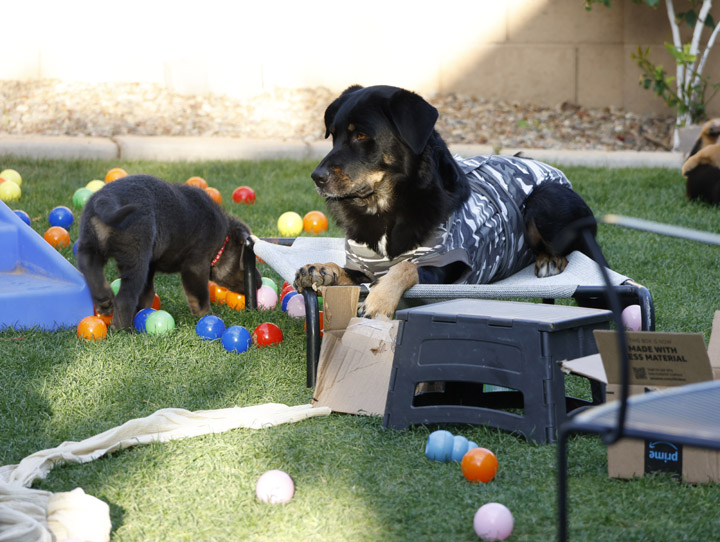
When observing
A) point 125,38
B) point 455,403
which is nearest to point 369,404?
point 455,403

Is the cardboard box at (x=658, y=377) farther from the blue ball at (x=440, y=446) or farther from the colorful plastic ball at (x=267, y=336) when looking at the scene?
the colorful plastic ball at (x=267, y=336)

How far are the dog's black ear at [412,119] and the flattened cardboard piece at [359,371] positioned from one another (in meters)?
0.89

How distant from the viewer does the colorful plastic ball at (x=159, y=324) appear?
442 centimetres

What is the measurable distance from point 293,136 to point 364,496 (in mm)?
8020

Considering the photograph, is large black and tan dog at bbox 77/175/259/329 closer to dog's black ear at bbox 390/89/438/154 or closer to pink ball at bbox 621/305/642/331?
dog's black ear at bbox 390/89/438/154

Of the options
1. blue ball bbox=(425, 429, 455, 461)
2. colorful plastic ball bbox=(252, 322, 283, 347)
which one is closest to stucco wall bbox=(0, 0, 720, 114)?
colorful plastic ball bbox=(252, 322, 283, 347)

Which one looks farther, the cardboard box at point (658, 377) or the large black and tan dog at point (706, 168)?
the large black and tan dog at point (706, 168)

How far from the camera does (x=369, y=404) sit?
3432 mm

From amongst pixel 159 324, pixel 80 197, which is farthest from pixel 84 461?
pixel 80 197

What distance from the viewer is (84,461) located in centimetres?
286

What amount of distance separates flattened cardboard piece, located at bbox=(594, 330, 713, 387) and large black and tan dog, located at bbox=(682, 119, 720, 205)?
16.2 feet

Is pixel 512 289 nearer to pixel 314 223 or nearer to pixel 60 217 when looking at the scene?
pixel 314 223

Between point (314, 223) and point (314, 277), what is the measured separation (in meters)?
2.90

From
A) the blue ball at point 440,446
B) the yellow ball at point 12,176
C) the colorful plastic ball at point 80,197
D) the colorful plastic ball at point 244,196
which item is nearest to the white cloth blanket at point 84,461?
the blue ball at point 440,446
